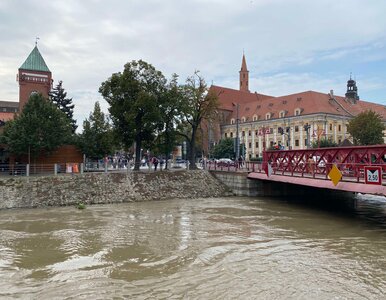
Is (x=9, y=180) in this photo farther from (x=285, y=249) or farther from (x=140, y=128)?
(x=285, y=249)

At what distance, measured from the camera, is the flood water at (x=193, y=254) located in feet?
31.4

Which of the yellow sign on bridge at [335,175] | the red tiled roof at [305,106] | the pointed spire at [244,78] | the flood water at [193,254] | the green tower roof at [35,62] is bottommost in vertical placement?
the flood water at [193,254]

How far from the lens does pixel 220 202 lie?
94.6 ft

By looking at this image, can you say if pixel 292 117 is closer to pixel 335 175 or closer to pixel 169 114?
pixel 169 114

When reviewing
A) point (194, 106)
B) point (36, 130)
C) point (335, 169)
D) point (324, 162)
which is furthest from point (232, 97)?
point (335, 169)

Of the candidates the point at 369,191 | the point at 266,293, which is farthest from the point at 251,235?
the point at 266,293

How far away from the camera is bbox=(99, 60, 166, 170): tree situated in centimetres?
3503

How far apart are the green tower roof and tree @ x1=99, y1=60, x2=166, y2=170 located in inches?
1359

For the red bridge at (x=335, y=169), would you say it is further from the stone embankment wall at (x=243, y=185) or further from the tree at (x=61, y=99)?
the tree at (x=61, y=99)

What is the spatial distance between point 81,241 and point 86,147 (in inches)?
962

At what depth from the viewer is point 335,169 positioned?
763 inches

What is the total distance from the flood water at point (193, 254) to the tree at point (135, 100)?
13.8 meters

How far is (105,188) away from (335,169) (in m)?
18.2

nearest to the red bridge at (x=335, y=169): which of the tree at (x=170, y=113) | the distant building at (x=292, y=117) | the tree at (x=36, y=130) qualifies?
the tree at (x=170, y=113)
